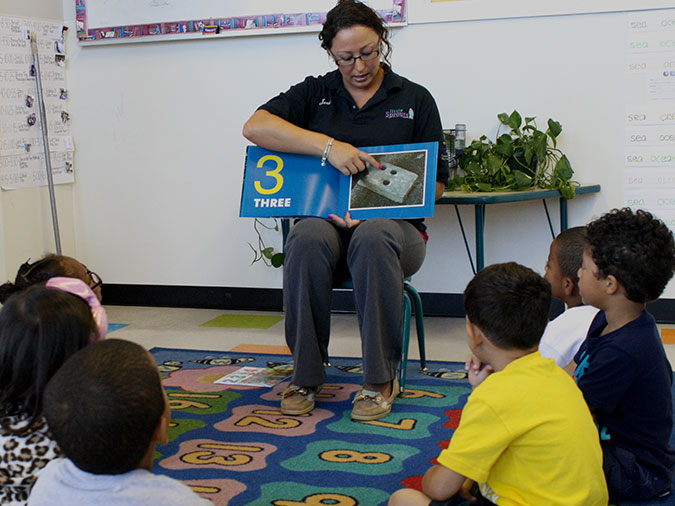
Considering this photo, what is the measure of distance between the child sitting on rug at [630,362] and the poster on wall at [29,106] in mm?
2785

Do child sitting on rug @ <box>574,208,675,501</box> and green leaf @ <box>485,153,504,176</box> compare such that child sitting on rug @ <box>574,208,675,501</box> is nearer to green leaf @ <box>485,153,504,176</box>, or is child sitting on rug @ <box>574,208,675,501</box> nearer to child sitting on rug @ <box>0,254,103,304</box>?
child sitting on rug @ <box>0,254,103,304</box>

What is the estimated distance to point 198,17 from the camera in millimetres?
3520

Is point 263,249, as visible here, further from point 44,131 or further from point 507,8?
point 507,8

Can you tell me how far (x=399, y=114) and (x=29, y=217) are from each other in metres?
2.03

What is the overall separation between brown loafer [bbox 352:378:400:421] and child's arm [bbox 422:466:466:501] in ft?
2.48

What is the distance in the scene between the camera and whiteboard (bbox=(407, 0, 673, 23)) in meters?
3.08

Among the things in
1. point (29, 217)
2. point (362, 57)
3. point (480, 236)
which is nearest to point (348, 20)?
point (362, 57)

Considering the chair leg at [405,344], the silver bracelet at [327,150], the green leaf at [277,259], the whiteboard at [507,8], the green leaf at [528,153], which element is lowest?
the chair leg at [405,344]

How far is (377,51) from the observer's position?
92.8 inches

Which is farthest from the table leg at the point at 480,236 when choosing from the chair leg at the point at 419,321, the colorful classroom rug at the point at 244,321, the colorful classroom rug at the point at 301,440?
the colorful classroom rug at the point at 244,321

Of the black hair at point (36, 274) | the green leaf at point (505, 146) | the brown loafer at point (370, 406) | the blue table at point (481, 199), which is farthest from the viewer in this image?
the green leaf at point (505, 146)

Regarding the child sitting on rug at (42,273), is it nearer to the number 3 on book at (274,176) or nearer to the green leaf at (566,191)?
the number 3 on book at (274,176)

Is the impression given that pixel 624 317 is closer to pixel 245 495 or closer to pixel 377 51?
pixel 245 495

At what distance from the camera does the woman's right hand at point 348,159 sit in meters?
2.30
